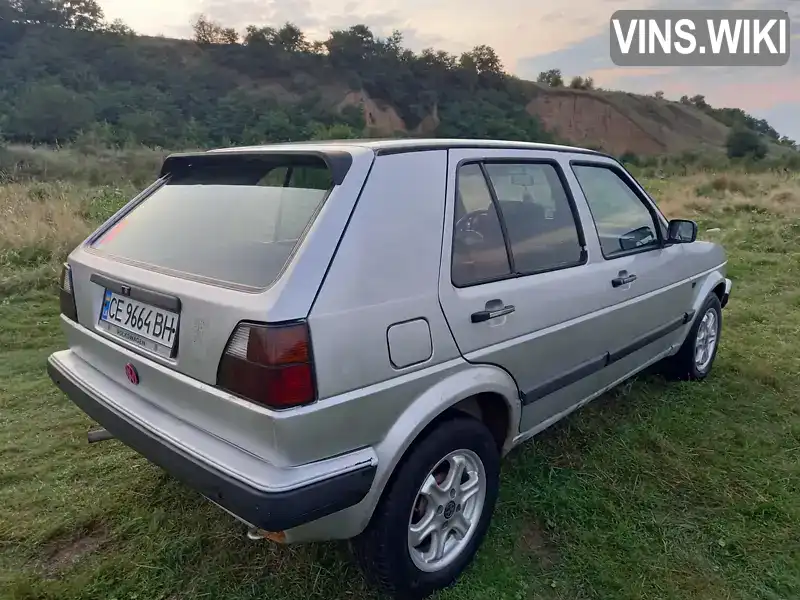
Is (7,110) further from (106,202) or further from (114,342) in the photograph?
(114,342)

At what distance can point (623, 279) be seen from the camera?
3014 mm

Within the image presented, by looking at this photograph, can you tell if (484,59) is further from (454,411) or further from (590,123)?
(454,411)

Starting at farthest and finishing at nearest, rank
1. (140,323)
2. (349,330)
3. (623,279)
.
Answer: (623,279) < (140,323) < (349,330)

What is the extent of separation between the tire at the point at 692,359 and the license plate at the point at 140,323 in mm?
3521

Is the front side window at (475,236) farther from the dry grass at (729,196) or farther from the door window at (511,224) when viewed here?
the dry grass at (729,196)

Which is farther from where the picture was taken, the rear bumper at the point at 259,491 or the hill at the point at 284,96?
the hill at the point at 284,96

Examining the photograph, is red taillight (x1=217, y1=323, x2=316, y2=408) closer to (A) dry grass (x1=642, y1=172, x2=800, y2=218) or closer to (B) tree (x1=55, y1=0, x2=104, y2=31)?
(A) dry grass (x1=642, y1=172, x2=800, y2=218)

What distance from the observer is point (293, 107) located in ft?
135

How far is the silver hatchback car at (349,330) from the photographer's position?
1.67 meters

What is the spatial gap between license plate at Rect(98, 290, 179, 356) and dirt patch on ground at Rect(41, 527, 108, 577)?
Answer: 970 mm

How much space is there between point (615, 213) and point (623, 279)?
474 mm

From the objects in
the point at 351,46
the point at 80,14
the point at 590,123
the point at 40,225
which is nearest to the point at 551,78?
the point at 590,123

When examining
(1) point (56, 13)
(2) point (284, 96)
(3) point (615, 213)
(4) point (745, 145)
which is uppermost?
(1) point (56, 13)

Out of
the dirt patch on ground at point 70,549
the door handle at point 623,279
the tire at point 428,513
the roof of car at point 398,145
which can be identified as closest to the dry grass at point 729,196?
the door handle at point 623,279
